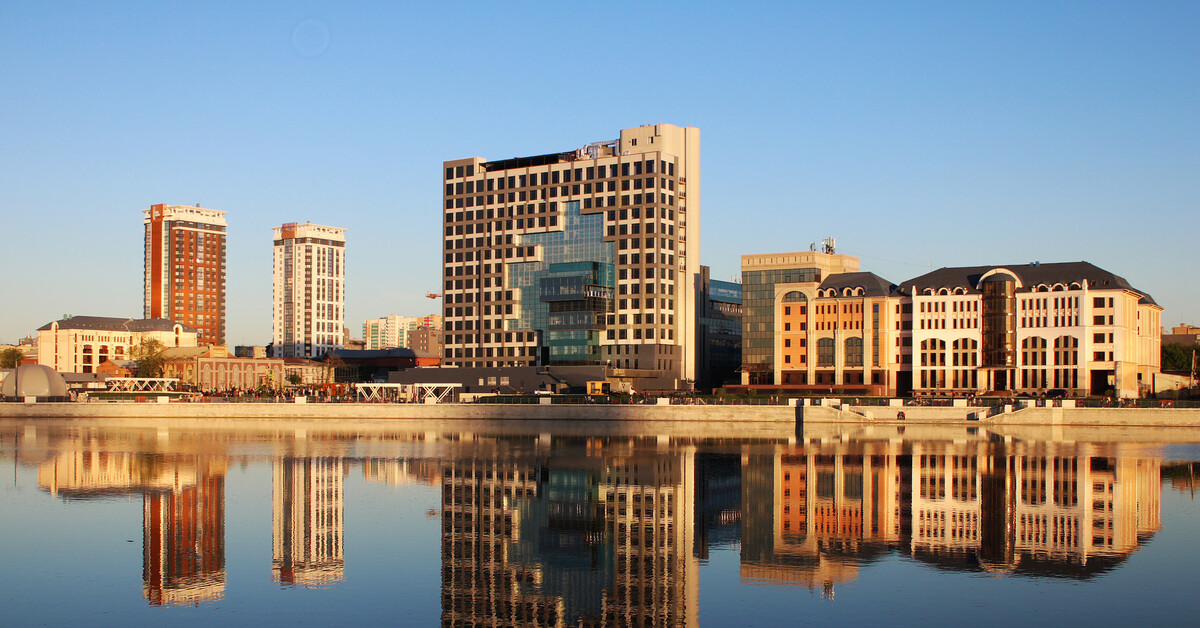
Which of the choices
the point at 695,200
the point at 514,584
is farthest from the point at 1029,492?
the point at 695,200

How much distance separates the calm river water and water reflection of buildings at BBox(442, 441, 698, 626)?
0.63 feet

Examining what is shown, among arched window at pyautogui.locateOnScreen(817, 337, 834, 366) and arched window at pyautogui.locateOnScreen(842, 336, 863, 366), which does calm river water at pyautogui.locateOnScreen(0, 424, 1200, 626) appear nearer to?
arched window at pyautogui.locateOnScreen(842, 336, 863, 366)

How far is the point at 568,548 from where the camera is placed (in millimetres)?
48000

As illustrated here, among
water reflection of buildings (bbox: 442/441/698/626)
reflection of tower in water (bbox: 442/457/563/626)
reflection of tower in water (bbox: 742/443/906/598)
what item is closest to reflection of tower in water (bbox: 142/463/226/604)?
reflection of tower in water (bbox: 442/457/563/626)

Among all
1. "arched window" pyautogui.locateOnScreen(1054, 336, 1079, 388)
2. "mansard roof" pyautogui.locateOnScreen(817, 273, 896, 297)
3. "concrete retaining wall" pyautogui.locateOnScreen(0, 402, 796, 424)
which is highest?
"mansard roof" pyautogui.locateOnScreen(817, 273, 896, 297)

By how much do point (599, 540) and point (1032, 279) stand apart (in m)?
131

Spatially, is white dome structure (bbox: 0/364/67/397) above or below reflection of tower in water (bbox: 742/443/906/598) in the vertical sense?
above

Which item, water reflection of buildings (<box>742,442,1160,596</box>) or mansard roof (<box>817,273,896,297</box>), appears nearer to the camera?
water reflection of buildings (<box>742,442,1160,596</box>)

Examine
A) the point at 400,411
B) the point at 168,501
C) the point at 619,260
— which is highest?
the point at 619,260

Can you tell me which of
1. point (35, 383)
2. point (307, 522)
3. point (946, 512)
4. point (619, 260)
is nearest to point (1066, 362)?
point (619, 260)

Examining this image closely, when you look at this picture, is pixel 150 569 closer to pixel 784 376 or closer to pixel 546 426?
pixel 546 426

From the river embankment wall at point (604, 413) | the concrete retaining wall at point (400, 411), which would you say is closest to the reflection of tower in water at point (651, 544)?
the river embankment wall at point (604, 413)

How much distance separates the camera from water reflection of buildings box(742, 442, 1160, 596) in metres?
45.0

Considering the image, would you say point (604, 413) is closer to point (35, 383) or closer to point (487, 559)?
point (487, 559)
